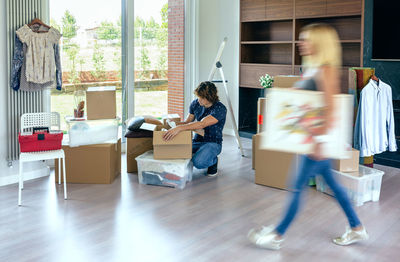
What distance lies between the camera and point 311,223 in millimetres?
3701

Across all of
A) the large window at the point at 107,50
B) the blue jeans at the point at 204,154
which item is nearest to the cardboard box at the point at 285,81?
the blue jeans at the point at 204,154

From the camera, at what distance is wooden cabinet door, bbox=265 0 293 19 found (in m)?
6.26

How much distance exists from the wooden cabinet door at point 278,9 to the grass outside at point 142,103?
68.7 inches

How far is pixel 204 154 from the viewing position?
4770 millimetres

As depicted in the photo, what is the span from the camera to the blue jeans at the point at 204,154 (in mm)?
4770

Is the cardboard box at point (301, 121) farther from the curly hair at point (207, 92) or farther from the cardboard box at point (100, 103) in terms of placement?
the cardboard box at point (100, 103)

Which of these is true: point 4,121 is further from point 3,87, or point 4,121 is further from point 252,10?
point 252,10

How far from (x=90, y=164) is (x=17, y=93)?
943mm

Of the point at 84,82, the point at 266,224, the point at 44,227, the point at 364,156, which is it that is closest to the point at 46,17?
the point at 84,82

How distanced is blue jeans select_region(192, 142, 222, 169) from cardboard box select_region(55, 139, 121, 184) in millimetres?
794

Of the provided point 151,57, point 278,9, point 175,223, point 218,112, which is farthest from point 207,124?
point 278,9

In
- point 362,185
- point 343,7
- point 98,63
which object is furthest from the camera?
point 98,63

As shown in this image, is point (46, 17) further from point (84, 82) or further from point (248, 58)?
point (248, 58)

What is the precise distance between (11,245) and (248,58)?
4622 millimetres
